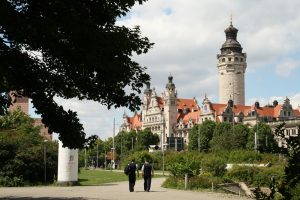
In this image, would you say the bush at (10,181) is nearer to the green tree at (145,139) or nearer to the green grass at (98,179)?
the green grass at (98,179)

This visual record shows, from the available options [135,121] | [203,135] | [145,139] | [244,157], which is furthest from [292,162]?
[135,121]

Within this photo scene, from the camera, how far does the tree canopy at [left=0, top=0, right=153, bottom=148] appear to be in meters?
10.5

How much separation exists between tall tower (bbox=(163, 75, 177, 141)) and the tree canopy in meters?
134

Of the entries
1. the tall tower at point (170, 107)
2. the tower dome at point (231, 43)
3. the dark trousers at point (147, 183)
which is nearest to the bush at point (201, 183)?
the dark trousers at point (147, 183)

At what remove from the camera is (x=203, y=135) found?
343 feet

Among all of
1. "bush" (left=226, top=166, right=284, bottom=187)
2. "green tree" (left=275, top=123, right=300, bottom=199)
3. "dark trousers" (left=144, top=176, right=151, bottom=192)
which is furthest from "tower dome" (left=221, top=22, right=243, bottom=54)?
"green tree" (left=275, top=123, right=300, bottom=199)

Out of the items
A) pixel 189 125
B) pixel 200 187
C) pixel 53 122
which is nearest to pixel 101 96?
pixel 53 122

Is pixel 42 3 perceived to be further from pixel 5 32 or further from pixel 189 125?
pixel 189 125

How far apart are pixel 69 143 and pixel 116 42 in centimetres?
295

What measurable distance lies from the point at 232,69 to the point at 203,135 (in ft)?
187

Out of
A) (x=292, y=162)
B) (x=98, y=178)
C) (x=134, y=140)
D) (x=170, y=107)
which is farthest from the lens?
(x=170, y=107)

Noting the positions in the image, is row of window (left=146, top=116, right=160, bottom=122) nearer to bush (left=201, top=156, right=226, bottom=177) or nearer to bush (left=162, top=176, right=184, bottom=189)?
bush (left=201, top=156, right=226, bottom=177)

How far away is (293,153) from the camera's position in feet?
14.9

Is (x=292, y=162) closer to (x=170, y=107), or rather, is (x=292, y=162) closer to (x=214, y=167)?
(x=214, y=167)
